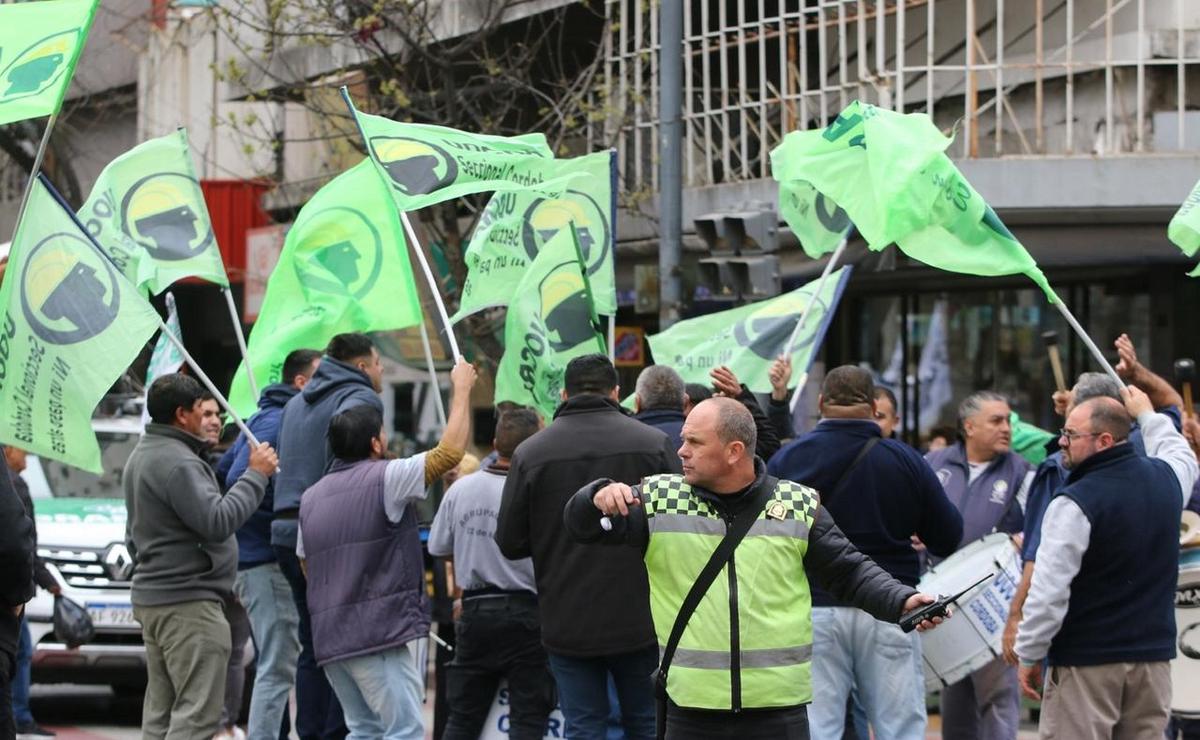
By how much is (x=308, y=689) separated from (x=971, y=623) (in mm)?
3137

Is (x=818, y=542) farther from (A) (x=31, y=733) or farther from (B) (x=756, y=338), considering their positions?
(A) (x=31, y=733)

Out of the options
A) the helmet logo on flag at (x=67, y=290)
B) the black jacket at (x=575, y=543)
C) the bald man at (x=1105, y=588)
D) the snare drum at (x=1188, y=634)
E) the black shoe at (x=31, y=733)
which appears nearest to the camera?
the bald man at (x=1105, y=588)

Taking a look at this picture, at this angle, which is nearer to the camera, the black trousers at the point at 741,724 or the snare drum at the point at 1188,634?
the black trousers at the point at 741,724

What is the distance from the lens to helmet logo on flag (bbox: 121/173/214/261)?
10.5 metres

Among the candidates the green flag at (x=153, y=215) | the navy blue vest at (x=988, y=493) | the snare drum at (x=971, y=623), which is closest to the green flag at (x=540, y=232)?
the green flag at (x=153, y=215)

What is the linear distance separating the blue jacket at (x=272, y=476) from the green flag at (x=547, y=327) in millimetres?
1164

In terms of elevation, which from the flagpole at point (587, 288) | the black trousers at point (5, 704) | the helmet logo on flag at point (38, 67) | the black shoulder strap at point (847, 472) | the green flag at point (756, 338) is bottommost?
the black trousers at point (5, 704)

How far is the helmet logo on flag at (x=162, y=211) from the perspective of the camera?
1047cm

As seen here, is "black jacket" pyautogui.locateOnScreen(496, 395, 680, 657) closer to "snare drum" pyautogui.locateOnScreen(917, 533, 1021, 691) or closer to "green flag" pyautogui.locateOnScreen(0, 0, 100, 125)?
"snare drum" pyautogui.locateOnScreen(917, 533, 1021, 691)

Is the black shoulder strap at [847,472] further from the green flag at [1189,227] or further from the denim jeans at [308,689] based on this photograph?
the denim jeans at [308,689]

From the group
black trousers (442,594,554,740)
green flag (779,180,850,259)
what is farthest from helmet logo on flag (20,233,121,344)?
green flag (779,180,850,259)

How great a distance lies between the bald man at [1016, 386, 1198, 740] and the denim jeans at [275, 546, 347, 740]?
3500mm

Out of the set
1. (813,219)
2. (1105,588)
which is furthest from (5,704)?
(813,219)

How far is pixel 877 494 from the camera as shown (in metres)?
8.11
